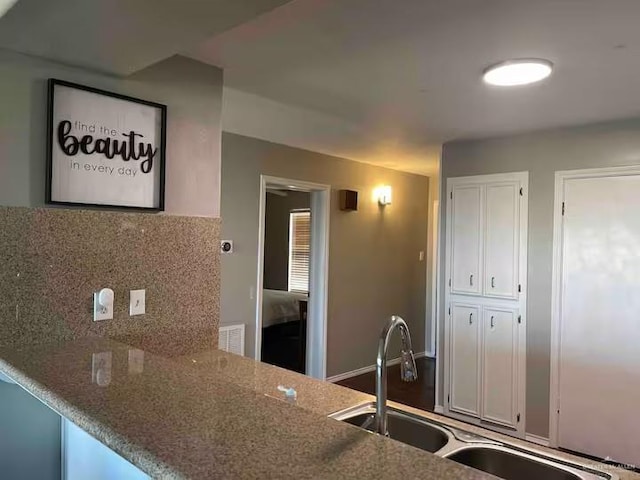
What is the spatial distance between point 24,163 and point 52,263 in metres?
0.35

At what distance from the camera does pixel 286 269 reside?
6.86 metres

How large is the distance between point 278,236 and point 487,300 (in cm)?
380

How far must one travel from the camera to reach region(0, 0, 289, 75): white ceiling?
1.27m

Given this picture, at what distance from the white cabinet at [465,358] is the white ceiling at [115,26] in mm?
3112

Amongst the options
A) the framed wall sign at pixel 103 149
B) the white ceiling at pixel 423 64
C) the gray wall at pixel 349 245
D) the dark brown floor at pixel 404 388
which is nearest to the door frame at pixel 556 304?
the white ceiling at pixel 423 64

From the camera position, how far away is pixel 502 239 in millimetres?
3768

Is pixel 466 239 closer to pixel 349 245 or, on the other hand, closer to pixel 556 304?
pixel 556 304

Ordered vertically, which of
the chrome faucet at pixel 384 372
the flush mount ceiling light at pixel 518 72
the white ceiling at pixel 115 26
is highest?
the flush mount ceiling light at pixel 518 72

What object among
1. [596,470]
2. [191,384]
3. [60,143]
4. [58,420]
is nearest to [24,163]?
[60,143]

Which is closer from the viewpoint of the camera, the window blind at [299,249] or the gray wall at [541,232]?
the gray wall at [541,232]

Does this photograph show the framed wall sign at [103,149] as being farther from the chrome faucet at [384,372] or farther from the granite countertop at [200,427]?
the chrome faucet at [384,372]

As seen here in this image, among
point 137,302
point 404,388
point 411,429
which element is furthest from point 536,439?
point 137,302

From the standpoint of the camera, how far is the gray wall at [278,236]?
6.88 meters

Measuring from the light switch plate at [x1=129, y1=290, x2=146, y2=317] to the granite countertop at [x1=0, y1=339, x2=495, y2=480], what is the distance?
0.42 meters
